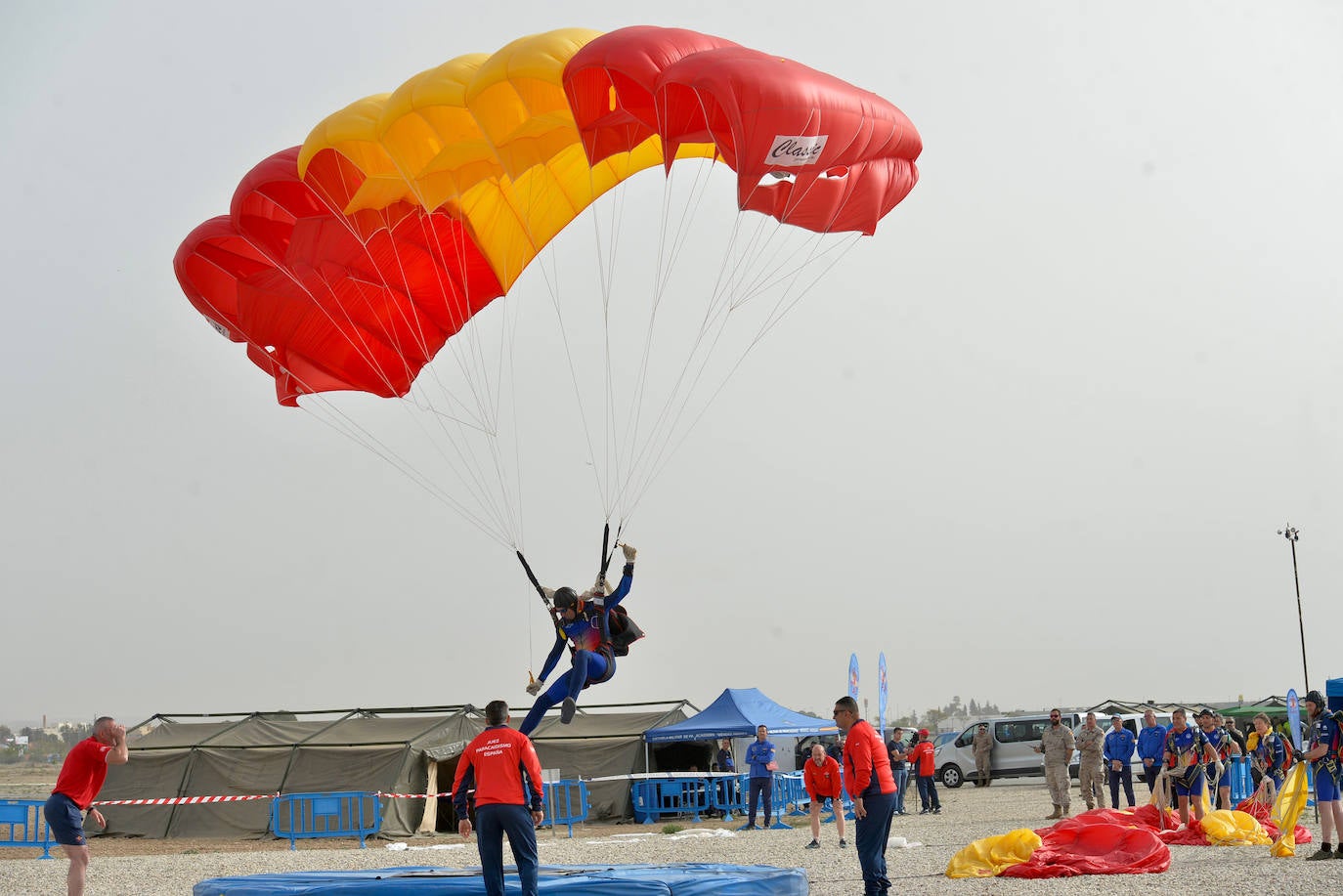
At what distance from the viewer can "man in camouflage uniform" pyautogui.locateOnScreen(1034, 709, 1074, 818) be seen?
1421 cm

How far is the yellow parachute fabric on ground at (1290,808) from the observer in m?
9.12

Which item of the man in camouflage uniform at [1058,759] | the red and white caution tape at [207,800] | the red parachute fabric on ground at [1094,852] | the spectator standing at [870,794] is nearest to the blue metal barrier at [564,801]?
the red and white caution tape at [207,800]

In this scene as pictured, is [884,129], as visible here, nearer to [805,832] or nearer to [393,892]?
[393,892]

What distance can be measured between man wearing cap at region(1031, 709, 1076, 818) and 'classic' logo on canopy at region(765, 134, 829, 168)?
8.26 m

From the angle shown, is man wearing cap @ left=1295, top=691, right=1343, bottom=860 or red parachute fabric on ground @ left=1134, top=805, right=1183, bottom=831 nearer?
man wearing cap @ left=1295, top=691, right=1343, bottom=860

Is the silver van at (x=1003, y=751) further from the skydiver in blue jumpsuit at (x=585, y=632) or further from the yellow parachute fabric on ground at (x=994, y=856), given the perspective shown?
the skydiver in blue jumpsuit at (x=585, y=632)

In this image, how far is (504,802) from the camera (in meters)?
6.70

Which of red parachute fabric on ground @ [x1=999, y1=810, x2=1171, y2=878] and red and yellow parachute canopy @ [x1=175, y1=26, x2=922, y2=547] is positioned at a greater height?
red and yellow parachute canopy @ [x1=175, y1=26, x2=922, y2=547]

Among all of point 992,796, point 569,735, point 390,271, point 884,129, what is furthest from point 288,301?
point 992,796

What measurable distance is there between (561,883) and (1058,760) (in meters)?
8.94

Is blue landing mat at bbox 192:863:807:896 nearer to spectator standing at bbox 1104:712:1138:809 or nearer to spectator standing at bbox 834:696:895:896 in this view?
spectator standing at bbox 834:696:895:896

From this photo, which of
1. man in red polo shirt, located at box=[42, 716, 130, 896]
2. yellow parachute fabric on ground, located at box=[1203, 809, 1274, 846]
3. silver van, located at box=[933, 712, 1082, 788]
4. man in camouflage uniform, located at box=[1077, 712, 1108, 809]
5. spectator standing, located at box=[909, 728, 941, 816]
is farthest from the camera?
silver van, located at box=[933, 712, 1082, 788]

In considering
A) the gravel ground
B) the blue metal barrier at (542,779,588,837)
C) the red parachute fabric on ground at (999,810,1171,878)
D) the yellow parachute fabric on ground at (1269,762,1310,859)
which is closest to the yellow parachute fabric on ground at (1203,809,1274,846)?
the gravel ground

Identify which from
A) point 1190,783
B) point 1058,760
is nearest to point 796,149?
point 1190,783
